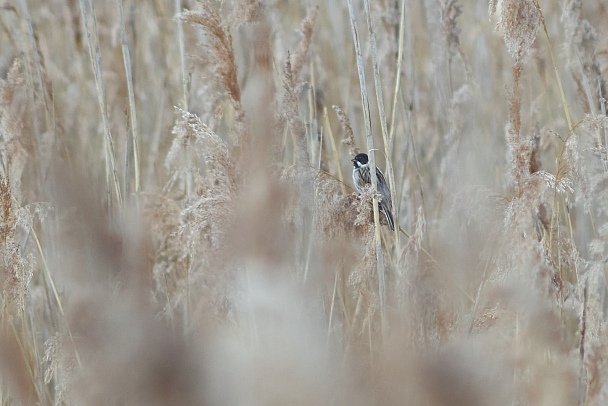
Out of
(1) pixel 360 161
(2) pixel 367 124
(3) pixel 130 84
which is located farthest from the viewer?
(1) pixel 360 161

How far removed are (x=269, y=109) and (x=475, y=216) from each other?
2.43 ft

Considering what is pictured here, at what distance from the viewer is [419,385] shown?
2.59 feet

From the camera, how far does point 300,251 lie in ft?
5.46

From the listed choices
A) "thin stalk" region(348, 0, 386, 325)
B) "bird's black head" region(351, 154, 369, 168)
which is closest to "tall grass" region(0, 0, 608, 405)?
"thin stalk" region(348, 0, 386, 325)

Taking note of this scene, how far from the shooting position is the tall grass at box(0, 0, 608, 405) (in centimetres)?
76

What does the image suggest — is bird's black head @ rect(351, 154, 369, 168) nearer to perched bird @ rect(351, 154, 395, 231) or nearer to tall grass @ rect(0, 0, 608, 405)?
perched bird @ rect(351, 154, 395, 231)

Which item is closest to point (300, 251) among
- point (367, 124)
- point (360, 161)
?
point (367, 124)

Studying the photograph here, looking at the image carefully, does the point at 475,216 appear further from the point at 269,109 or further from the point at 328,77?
the point at 328,77

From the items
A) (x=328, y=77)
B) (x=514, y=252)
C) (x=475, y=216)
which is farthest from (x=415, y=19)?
(x=514, y=252)

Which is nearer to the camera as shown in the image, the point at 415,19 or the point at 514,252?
the point at 514,252

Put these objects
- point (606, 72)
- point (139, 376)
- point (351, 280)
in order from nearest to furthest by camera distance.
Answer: point (139, 376)
point (351, 280)
point (606, 72)

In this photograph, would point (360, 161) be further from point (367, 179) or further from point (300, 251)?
point (300, 251)

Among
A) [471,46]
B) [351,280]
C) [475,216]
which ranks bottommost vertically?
[351,280]

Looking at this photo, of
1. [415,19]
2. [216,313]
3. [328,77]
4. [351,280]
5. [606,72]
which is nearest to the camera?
[216,313]
